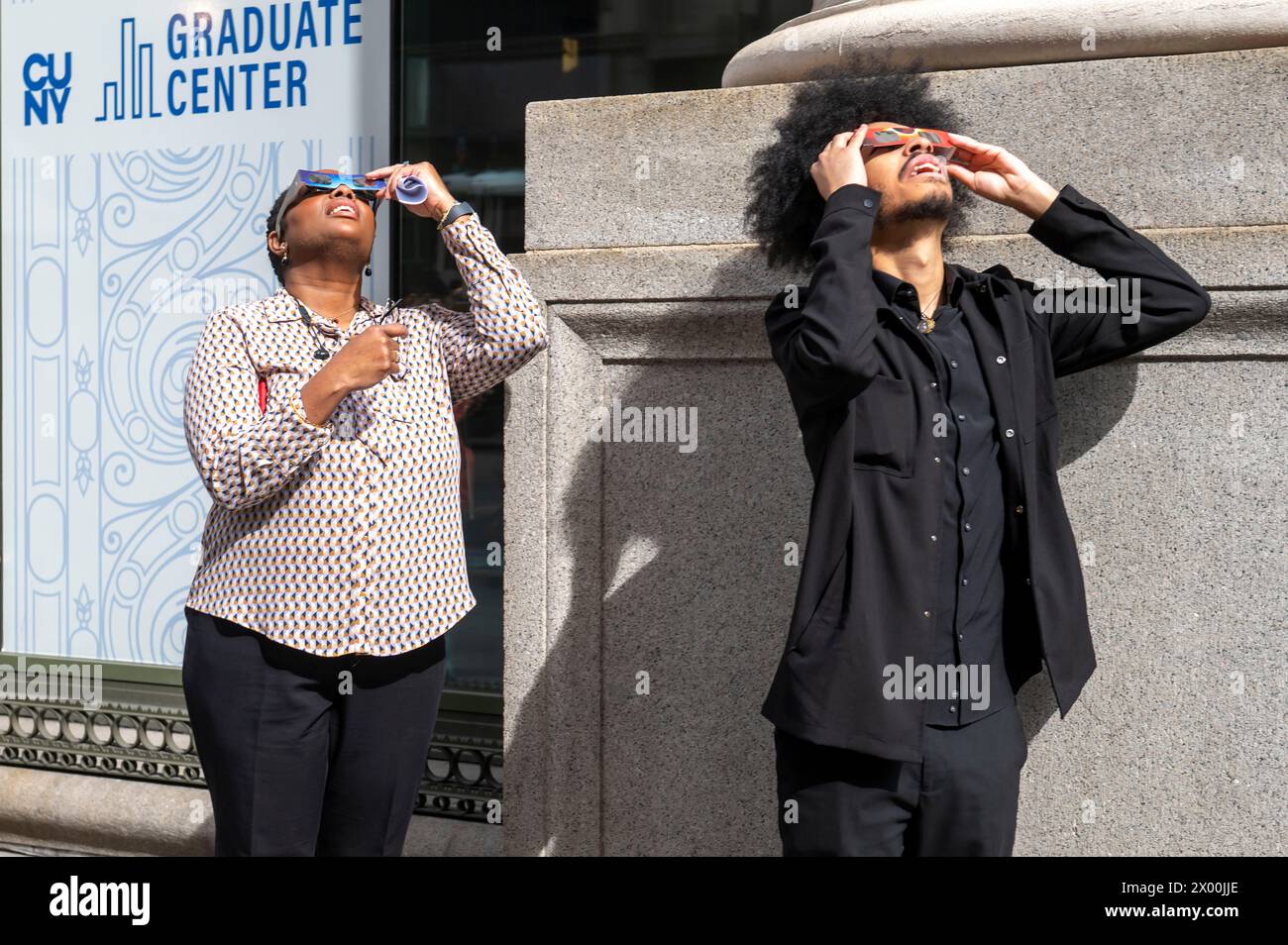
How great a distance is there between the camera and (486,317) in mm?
3561

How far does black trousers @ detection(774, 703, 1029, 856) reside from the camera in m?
2.87

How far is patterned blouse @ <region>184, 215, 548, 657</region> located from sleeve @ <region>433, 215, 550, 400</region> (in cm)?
14

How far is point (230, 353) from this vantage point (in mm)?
3283

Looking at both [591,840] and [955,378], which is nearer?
[955,378]

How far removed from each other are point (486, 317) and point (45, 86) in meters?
3.15

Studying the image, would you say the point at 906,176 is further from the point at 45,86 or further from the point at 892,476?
the point at 45,86

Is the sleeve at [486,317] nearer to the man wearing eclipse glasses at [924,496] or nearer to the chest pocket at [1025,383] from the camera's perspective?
the man wearing eclipse glasses at [924,496]

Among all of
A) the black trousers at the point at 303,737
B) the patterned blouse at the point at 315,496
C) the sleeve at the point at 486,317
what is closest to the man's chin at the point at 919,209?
the sleeve at the point at 486,317

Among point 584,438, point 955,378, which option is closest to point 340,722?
point 584,438

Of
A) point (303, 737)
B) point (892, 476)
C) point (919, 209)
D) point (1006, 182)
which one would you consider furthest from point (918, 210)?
point (303, 737)

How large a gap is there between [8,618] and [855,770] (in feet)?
13.9

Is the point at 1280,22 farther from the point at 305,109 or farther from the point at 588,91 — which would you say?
the point at 305,109

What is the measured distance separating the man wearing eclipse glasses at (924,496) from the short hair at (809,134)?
0.22 m

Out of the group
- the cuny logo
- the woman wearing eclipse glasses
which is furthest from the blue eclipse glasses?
the cuny logo
